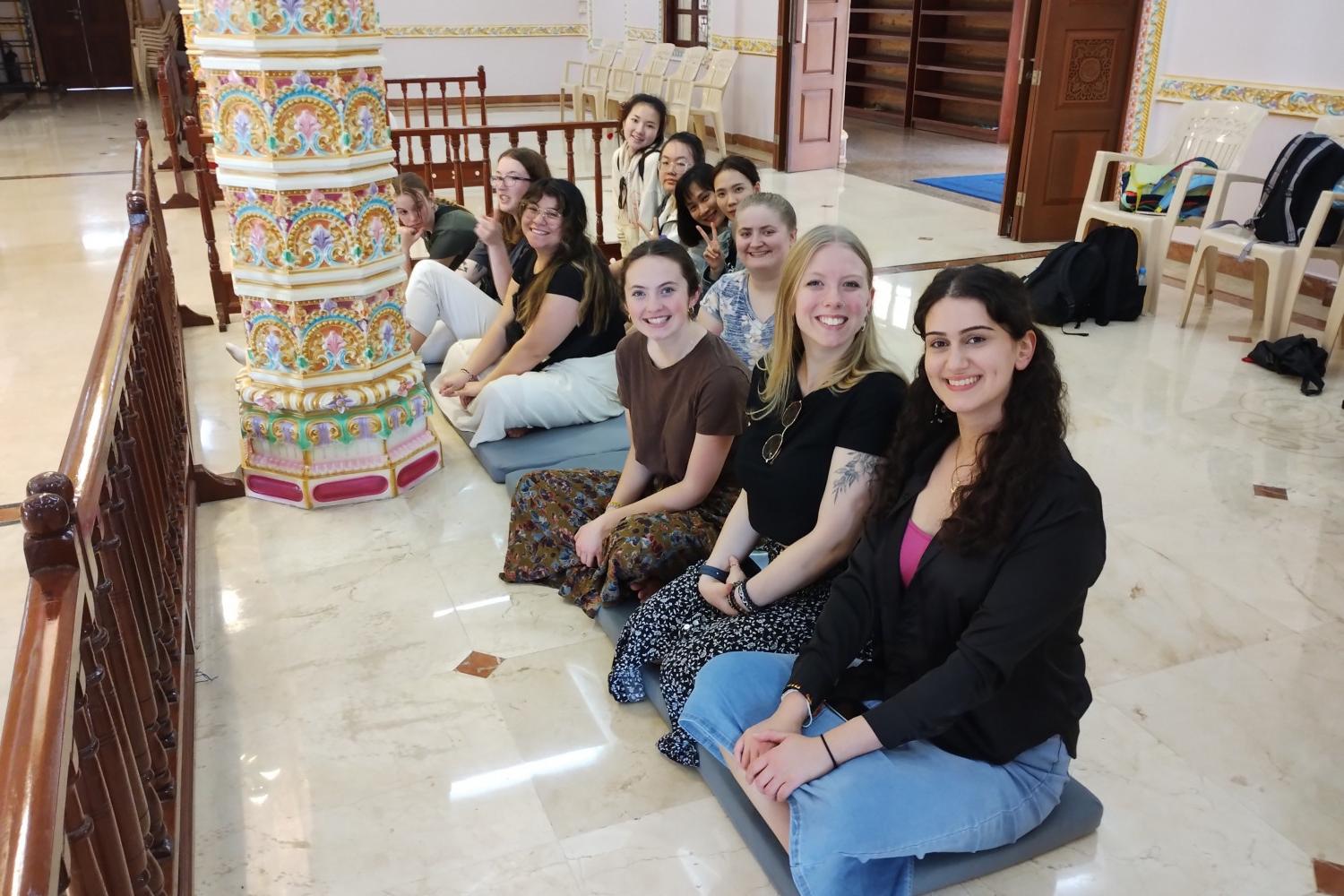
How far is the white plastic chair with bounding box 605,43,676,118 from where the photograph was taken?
10.9 metres

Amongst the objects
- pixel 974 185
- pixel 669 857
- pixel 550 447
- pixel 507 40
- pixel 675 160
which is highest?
pixel 507 40

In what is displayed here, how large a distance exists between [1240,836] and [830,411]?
112cm

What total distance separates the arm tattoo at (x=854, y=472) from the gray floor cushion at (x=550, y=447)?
5.07ft

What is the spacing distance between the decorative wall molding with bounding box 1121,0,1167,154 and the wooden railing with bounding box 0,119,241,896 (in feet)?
18.7

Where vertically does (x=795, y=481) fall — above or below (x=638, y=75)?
Result: below

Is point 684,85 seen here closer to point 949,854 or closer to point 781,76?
point 781,76

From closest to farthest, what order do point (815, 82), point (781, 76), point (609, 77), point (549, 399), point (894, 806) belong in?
1. point (894, 806)
2. point (549, 399)
3. point (781, 76)
4. point (815, 82)
5. point (609, 77)

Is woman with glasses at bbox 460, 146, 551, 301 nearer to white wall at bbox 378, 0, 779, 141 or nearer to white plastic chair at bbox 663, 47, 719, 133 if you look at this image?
white plastic chair at bbox 663, 47, 719, 133

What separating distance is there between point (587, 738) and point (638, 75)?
32.5 feet

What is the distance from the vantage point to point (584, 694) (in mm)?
2498

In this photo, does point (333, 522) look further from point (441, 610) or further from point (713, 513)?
point (713, 513)

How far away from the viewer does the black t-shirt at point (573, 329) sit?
12.0ft

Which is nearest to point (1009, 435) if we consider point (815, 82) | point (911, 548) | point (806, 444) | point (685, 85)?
point (911, 548)

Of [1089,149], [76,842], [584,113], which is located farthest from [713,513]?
[584,113]
